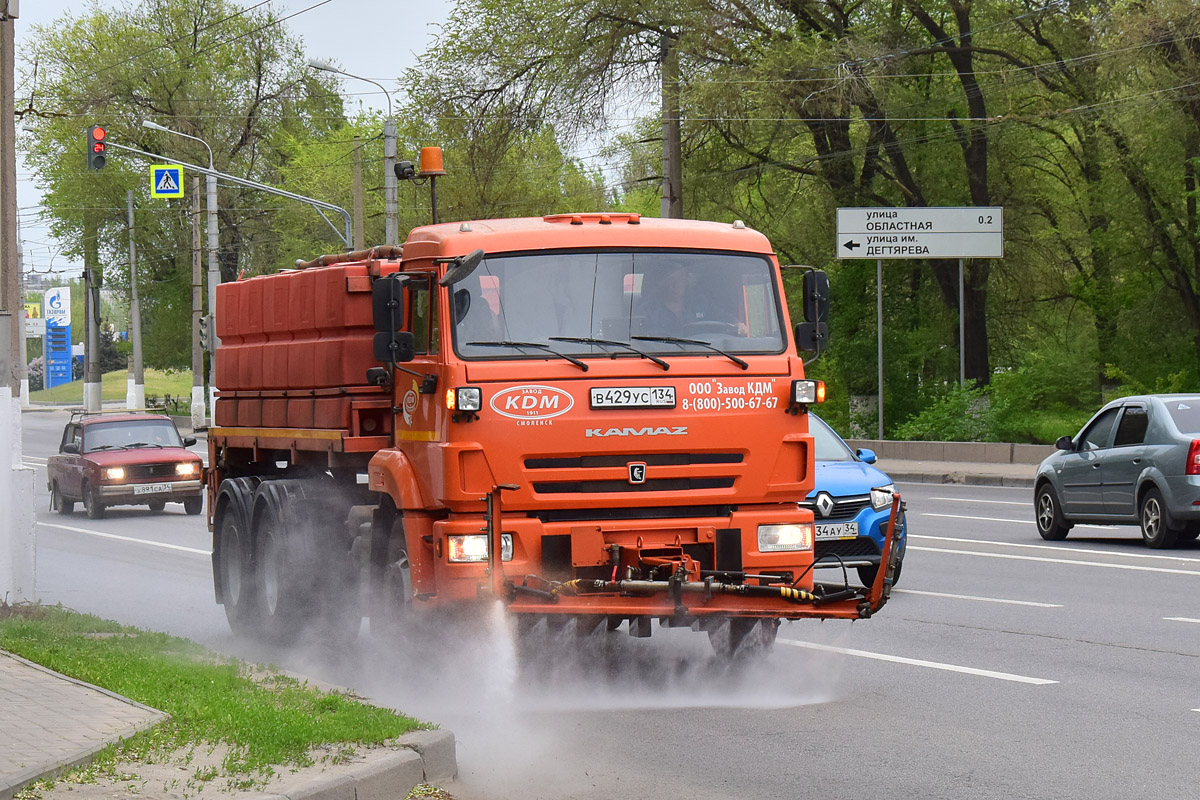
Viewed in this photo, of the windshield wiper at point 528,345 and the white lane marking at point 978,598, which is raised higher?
the windshield wiper at point 528,345

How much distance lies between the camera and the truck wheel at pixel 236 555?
37.7 feet

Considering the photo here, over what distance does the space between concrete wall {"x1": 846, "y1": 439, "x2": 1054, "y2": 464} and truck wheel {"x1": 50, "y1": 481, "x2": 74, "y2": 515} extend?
17769 millimetres

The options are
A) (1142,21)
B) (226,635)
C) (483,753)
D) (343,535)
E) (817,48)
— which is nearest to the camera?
(483,753)

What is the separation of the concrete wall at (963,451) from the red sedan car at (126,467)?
16.5 m

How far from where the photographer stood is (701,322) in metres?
9.01

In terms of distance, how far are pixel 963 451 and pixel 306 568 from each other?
2498 centimetres

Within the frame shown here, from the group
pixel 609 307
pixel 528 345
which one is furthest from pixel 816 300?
pixel 528 345

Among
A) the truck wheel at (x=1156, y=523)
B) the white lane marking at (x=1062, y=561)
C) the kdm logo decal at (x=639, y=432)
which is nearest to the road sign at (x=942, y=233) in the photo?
the truck wheel at (x=1156, y=523)

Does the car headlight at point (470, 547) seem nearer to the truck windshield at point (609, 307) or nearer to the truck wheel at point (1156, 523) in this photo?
the truck windshield at point (609, 307)

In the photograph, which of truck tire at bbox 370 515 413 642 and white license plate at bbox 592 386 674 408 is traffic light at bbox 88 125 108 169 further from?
white license plate at bbox 592 386 674 408

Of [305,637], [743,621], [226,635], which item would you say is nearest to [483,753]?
[743,621]

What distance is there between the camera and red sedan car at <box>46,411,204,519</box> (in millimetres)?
24219

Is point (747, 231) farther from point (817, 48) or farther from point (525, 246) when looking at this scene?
point (817, 48)

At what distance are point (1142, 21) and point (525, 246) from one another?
2610cm
